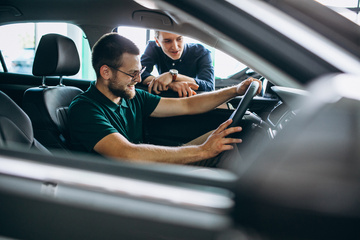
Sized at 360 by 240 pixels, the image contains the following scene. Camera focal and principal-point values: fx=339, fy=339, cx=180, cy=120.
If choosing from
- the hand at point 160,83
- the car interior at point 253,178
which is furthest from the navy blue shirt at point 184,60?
the car interior at point 253,178

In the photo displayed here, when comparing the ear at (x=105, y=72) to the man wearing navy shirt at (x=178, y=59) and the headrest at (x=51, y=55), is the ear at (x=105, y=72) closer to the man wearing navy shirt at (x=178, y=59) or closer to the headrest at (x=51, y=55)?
the headrest at (x=51, y=55)

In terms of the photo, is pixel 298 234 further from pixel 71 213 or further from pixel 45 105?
pixel 45 105

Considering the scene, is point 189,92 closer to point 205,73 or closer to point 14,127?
point 205,73

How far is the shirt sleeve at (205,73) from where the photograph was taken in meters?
2.58

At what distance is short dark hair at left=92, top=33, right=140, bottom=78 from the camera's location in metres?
1.98

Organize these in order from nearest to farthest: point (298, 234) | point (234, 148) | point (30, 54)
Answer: point (298, 234)
point (234, 148)
point (30, 54)

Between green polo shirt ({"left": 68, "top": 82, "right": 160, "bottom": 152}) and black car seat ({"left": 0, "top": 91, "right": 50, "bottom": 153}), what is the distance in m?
0.37

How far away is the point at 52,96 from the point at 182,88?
32.4 inches

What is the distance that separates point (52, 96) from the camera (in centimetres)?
197

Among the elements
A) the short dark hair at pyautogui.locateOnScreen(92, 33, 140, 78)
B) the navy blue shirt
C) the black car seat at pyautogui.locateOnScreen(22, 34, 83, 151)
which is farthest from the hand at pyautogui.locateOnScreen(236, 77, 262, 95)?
the black car seat at pyautogui.locateOnScreen(22, 34, 83, 151)

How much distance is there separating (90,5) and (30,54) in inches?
243

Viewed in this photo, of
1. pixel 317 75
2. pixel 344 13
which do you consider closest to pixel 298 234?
pixel 317 75

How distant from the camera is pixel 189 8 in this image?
31.9 inches

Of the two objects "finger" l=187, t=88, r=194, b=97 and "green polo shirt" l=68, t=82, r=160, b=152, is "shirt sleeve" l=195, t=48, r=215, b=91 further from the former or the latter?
"green polo shirt" l=68, t=82, r=160, b=152
